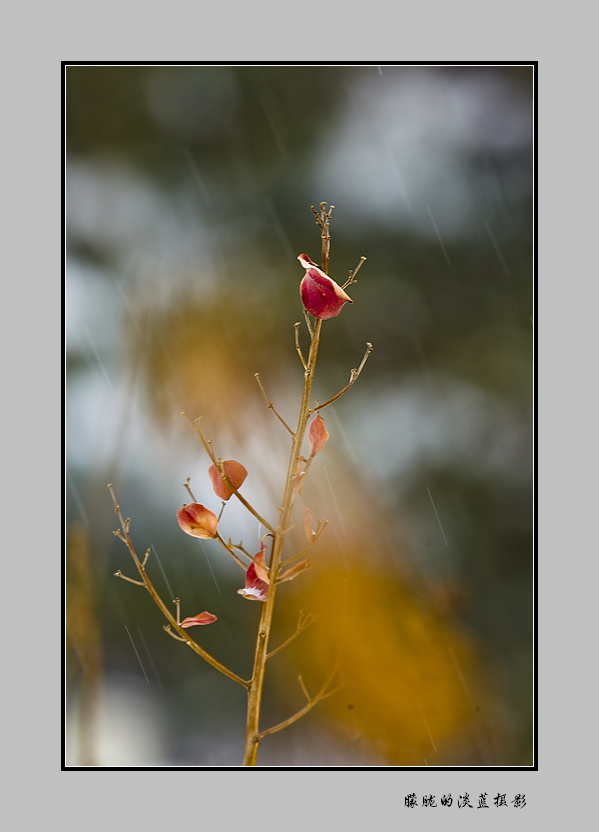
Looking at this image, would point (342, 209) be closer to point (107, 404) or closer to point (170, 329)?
point (170, 329)

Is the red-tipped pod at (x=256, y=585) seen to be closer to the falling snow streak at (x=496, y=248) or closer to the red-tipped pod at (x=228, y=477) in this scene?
the red-tipped pod at (x=228, y=477)

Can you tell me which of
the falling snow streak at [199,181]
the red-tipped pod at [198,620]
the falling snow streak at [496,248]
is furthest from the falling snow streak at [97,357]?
the falling snow streak at [496,248]

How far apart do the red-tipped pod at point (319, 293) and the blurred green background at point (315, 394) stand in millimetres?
263

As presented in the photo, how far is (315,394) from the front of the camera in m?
0.88

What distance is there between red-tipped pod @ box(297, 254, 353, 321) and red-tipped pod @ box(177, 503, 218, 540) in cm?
25

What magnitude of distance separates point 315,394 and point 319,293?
281 mm

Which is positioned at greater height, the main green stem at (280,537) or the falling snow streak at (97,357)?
the falling snow streak at (97,357)

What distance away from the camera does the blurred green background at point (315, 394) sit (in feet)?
2.84

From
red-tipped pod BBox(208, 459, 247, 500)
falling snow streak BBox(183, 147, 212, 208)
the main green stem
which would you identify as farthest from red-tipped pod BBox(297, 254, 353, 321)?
falling snow streak BBox(183, 147, 212, 208)

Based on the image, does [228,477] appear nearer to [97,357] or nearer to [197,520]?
[197,520]

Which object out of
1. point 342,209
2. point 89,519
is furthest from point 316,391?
point 89,519

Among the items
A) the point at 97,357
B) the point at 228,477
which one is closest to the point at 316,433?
the point at 228,477

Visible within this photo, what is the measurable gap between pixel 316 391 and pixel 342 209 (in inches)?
10.9

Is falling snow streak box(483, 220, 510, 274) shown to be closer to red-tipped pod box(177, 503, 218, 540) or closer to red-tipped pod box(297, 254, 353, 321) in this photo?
red-tipped pod box(297, 254, 353, 321)
